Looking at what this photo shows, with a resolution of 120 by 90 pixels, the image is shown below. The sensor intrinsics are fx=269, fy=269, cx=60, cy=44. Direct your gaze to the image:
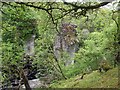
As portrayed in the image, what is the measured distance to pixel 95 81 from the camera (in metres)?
3.31

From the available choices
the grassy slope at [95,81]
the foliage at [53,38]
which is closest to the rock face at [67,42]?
the foliage at [53,38]

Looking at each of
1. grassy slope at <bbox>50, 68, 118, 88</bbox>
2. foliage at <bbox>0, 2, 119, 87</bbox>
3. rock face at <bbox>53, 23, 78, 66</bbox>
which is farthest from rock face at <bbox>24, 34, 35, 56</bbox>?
grassy slope at <bbox>50, 68, 118, 88</bbox>

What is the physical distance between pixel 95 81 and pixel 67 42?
691 millimetres

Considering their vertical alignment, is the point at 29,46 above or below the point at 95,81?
above

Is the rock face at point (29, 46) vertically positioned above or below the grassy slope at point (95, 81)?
above

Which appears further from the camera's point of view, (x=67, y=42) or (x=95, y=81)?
(x=67, y=42)

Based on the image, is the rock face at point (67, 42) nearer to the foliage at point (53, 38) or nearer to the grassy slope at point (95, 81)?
the foliage at point (53, 38)

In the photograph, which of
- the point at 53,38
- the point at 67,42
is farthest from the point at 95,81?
the point at 53,38

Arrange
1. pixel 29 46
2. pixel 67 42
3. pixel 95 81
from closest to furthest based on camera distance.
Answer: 1. pixel 95 81
2. pixel 29 46
3. pixel 67 42

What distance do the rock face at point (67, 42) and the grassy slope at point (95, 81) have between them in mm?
304

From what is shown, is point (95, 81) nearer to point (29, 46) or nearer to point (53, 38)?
point (53, 38)

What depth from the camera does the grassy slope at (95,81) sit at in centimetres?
315

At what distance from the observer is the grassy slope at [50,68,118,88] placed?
10.3 feet

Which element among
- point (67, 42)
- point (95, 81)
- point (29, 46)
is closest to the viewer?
point (95, 81)
